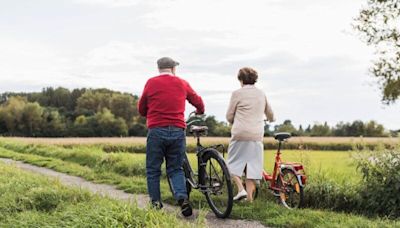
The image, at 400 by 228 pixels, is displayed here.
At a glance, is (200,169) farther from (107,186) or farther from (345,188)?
(107,186)

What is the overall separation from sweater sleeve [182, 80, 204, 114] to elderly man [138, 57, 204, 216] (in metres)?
0.02

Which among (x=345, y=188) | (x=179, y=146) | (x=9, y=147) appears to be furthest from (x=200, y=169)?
(x=9, y=147)

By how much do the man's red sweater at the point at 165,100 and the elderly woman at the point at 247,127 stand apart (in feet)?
3.21

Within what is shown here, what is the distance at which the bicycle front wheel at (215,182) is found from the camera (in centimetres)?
730

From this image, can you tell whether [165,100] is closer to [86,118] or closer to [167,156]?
[167,156]

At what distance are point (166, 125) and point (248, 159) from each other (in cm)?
156

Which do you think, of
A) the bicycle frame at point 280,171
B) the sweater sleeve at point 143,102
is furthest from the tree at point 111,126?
the sweater sleeve at point 143,102

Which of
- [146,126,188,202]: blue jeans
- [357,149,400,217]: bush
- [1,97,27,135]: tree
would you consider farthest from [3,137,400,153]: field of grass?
[1,97,27,135]: tree

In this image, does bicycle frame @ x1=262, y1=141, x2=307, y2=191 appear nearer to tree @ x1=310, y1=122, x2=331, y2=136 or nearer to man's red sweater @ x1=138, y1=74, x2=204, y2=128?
man's red sweater @ x1=138, y1=74, x2=204, y2=128

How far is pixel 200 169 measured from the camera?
7.74 meters

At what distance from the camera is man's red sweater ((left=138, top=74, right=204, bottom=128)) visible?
733 cm

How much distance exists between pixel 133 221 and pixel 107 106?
50.6 metres

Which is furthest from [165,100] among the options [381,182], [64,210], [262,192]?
[381,182]

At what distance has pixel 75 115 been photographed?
58.9m
